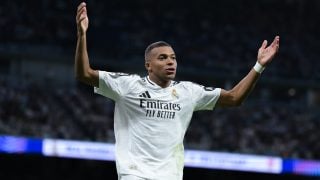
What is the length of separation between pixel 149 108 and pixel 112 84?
32 centimetres

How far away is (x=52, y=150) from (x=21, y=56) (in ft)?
27.1

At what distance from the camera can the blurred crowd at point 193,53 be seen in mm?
21469

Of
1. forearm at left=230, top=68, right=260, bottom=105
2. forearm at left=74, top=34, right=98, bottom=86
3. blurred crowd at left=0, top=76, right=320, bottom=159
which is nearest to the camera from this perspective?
forearm at left=74, top=34, right=98, bottom=86

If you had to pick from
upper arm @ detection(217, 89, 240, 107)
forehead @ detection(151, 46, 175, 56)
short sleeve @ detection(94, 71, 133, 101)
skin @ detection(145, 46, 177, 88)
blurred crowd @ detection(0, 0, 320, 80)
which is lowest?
upper arm @ detection(217, 89, 240, 107)

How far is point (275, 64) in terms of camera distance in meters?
29.5

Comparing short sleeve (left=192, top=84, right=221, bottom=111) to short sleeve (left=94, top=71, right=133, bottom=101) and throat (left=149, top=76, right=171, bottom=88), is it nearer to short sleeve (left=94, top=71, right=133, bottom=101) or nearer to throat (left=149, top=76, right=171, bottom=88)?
throat (left=149, top=76, right=171, bottom=88)

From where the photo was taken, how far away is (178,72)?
28516 mm

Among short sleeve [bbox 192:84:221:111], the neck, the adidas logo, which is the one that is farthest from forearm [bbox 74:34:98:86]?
short sleeve [bbox 192:84:221:111]

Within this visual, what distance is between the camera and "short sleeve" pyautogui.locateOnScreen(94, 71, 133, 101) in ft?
16.6

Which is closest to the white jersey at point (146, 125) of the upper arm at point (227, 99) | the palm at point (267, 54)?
the upper arm at point (227, 99)

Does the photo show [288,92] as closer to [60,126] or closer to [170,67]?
[60,126]

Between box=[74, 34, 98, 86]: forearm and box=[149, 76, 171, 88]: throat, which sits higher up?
box=[74, 34, 98, 86]: forearm

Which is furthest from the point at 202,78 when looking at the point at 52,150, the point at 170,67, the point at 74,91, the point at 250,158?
the point at 170,67

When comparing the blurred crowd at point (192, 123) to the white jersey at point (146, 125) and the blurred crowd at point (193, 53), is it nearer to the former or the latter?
the blurred crowd at point (193, 53)
